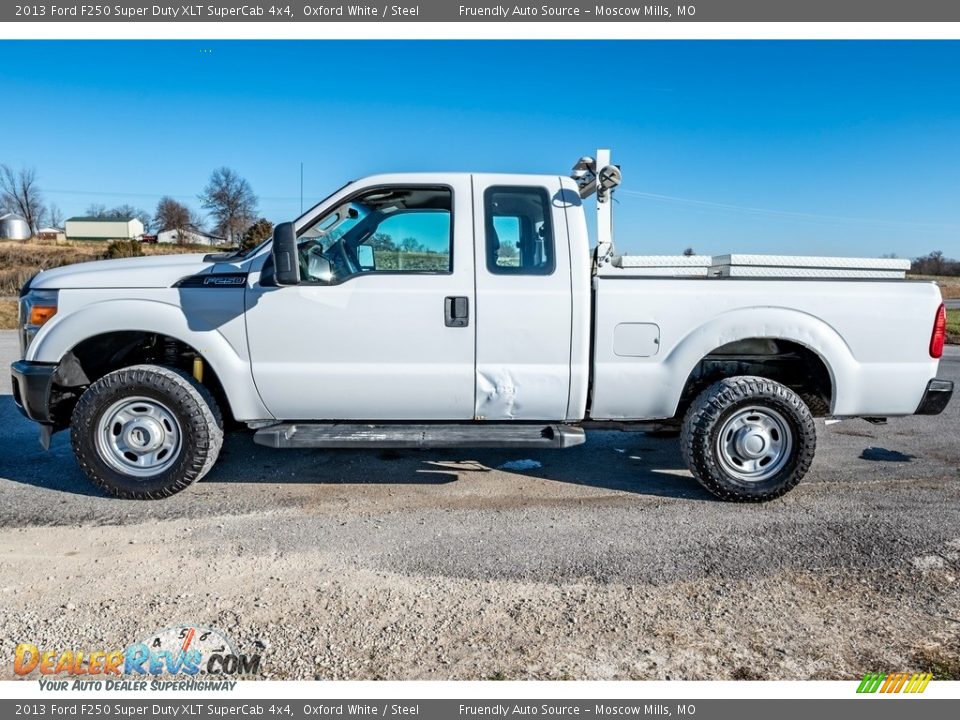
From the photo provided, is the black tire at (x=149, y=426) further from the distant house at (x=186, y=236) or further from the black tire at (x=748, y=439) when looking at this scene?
the distant house at (x=186, y=236)

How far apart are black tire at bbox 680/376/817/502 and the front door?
1.57 meters

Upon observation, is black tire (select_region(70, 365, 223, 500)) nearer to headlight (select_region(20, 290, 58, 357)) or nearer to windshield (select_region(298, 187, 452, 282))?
headlight (select_region(20, 290, 58, 357))

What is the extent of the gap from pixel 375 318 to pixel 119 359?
1.98 metres

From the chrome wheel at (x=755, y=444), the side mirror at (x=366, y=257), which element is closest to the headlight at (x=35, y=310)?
the side mirror at (x=366, y=257)

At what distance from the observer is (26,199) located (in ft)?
255

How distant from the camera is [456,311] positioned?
14.0ft

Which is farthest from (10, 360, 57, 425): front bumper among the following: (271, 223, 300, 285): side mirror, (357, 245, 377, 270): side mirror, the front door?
(357, 245, 377, 270): side mirror

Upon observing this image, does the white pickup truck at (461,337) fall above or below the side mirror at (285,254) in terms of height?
below

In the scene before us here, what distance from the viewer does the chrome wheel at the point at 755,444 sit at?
14.7 ft

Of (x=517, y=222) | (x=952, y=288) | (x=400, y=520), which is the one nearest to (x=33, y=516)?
(x=400, y=520)

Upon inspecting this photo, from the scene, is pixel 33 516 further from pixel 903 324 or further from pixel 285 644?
pixel 903 324

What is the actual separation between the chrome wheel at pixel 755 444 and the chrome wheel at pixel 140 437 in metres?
3.71

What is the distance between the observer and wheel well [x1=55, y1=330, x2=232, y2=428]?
4.48 metres

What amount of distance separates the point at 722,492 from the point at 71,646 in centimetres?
377
